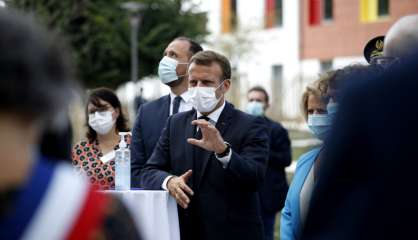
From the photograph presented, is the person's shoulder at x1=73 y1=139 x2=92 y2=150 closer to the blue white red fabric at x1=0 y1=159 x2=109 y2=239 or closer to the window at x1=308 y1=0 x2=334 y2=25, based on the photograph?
the blue white red fabric at x1=0 y1=159 x2=109 y2=239

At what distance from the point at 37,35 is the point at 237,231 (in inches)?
128

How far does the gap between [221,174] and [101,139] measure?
174 cm

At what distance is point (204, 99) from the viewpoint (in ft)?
16.4

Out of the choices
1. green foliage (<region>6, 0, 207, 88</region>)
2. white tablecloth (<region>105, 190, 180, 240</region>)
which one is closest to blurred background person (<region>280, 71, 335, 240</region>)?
white tablecloth (<region>105, 190, 180, 240</region>)

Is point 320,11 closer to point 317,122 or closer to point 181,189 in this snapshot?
point 181,189

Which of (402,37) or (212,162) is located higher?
(402,37)

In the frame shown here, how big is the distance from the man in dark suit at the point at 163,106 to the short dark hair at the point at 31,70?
364cm

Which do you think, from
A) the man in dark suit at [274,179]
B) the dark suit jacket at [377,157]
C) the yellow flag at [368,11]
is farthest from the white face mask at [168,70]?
the yellow flag at [368,11]

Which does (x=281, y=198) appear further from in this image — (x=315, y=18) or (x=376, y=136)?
(x=315, y=18)

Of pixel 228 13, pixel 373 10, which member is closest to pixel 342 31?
pixel 373 10

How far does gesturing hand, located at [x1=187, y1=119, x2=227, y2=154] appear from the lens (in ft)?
14.7

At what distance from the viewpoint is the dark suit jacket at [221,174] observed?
4.74m

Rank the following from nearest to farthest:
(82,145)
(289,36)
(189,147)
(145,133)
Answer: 1. (189,147)
2. (145,133)
3. (82,145)
4. (289,36)

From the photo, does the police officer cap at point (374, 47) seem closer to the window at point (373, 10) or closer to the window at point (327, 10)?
the window at point (373, 10)
